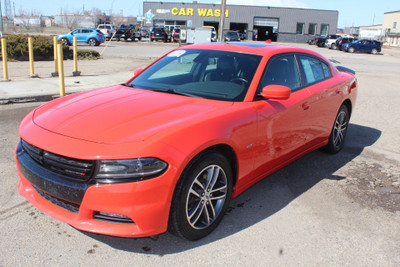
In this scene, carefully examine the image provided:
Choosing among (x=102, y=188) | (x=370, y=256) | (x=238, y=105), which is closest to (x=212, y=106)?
(x=238, y=105)

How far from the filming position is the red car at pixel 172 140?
2615 millimetres

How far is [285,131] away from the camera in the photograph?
12.9ft

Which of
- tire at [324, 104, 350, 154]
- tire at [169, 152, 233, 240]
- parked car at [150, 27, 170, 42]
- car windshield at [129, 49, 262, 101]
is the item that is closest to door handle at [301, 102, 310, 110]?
car windshield at [129, 49, 262, 101]

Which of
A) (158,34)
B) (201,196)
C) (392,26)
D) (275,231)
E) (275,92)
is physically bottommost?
(275,231)

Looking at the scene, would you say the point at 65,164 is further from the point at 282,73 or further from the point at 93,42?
the point at 93,42

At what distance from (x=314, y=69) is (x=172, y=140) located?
287 centimetres

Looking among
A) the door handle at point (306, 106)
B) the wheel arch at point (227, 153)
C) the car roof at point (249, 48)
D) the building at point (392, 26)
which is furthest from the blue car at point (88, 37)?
the building at point (392, 26)

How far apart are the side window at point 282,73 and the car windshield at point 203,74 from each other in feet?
0.51

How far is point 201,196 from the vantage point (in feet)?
10.0

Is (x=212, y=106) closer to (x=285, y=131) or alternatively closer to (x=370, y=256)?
(x=285, y=131)

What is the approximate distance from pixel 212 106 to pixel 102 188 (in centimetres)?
126

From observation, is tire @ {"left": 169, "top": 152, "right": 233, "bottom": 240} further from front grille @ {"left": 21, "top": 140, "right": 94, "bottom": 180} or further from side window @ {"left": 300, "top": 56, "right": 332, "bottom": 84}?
side window @ {"left": 300, "top": 56, "right": 332, "bottom": 84}

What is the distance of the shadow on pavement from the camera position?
10.0ft

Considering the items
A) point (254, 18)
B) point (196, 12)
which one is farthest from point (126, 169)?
point (254, 18)
